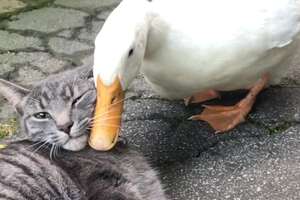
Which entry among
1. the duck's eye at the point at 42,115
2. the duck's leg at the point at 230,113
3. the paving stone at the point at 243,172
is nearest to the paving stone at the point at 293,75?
the duck's leg at the point at 230,113

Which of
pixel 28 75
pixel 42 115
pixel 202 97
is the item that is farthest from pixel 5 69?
pixel 42 115

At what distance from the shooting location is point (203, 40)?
240 cm

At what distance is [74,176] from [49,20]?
1.80m

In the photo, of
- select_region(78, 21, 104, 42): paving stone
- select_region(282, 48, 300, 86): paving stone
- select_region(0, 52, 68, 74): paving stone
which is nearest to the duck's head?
select_region(282, 48, 300, 86): paving stone

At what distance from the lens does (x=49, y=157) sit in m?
2.16

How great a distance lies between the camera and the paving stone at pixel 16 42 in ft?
11.4

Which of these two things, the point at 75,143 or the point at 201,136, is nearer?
the point at 75,143

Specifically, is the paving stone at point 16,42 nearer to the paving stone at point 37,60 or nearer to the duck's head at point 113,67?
the paving stone at point 37,60

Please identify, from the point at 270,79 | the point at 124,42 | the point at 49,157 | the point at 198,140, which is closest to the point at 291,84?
the point at 270,79

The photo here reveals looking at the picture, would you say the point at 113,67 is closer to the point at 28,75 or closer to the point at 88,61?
the point at 88,61

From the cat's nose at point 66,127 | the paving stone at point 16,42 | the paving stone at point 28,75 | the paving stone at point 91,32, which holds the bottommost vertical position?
the paving stone at point 28,75

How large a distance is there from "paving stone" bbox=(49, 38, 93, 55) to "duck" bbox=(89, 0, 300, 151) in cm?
89

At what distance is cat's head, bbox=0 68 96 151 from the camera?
2.19 metres

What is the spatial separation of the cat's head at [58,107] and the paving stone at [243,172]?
39 cm
